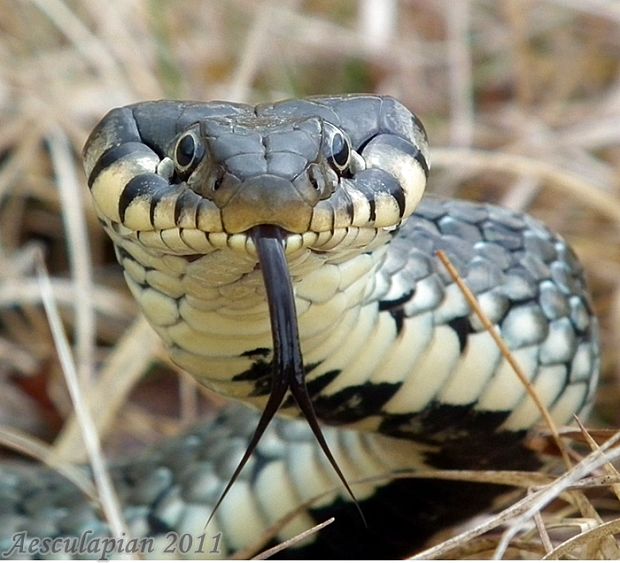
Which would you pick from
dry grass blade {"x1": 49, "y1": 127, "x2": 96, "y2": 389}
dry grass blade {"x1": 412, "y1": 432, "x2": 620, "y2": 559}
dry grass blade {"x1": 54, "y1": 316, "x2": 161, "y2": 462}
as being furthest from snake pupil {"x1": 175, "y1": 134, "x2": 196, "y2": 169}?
dry grass blade {"x1": 49, "y1": 127, "x2": 96, "y2": 389}

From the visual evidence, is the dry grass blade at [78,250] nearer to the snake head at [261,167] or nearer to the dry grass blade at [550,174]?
the dry grass blade at [550,174]

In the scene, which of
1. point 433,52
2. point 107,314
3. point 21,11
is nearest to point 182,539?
point 107,314

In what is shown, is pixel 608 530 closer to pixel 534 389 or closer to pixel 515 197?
pixel 534 389

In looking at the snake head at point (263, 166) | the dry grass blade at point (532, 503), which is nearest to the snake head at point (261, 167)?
the snake head at point (263, 166)

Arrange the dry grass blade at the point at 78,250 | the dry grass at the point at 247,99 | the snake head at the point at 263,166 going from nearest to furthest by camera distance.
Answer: the snake head at the point at 263,166 < the dry grass blade at the point at 78,250 < the dry grass at the point at 247,99

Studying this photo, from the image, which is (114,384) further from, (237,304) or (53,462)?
(237,304)
